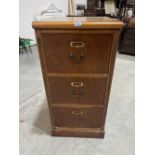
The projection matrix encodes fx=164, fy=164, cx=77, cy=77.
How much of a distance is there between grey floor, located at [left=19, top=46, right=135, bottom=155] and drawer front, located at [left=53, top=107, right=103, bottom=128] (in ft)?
0.42

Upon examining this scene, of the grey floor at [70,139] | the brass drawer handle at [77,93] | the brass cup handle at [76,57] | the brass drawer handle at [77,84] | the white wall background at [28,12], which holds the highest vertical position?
the white wall background at [28,12]

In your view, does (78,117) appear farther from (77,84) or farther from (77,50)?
(77,50)

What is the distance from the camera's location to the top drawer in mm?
911

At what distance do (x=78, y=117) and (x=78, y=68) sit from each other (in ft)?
1.46

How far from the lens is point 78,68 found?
1030mm

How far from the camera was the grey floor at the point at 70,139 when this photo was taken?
125cm

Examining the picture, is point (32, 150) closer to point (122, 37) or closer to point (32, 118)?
point (32, 118)

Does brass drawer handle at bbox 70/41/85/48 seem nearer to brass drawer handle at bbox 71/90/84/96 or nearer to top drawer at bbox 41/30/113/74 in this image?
top drawer at bbox 41/30/113/74

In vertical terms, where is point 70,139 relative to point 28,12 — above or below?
below

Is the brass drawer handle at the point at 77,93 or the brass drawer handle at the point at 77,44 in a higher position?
the brass drawer handle at the point at 77,44

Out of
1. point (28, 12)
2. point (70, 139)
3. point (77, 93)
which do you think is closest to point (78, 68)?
point (77, 93)

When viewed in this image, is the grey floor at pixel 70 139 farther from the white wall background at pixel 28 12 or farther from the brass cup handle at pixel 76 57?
the white wall background at pixel 28 12

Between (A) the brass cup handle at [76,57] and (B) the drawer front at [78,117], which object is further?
(B) the drawer front at [78,117]

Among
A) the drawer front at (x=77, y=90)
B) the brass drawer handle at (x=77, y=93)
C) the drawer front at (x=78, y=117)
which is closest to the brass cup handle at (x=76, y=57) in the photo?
the drawer front at (x=77, y=90)
